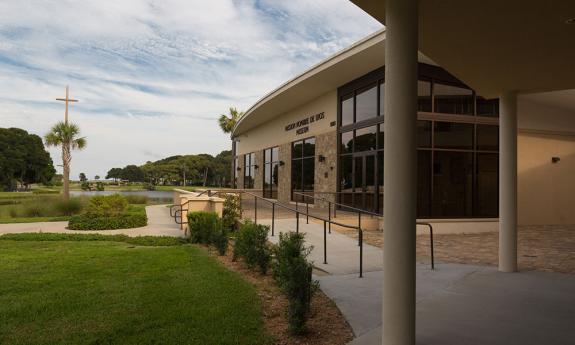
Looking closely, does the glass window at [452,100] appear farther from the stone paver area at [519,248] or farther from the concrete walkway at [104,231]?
the concrete walkway at [104,231]

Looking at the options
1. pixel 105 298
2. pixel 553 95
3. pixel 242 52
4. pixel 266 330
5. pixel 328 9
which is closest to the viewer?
pixel 266 330

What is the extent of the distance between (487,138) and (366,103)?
4.40 metres

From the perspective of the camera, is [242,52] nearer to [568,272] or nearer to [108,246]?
[108,246]

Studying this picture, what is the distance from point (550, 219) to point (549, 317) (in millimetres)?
13337

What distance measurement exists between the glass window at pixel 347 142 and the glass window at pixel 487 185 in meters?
4.66

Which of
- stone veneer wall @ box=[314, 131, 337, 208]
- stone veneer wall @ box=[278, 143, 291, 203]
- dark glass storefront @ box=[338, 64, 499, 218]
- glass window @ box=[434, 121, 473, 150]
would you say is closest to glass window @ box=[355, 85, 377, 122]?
dark glass storefront @ box=[338, 64, 499, 218]

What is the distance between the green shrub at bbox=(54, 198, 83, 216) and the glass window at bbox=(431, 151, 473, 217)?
1597cm

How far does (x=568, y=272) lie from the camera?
7.32 m

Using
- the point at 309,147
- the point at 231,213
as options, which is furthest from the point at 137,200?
the point at 231,213

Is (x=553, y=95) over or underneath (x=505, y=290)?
over

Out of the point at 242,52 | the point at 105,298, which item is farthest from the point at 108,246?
the point at 242,52

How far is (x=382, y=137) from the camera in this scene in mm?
13594

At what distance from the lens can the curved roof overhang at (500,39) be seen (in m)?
4.12

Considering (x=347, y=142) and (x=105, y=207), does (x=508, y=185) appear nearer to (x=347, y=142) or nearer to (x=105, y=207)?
(x=347, y=142)
